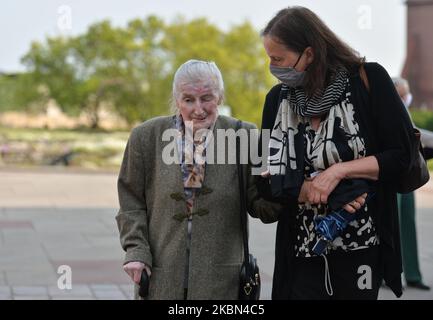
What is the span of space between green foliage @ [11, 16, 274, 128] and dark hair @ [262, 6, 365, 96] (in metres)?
31.4

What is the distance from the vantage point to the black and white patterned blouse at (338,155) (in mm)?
3033

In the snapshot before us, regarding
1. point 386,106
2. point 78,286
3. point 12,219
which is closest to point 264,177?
point 386,106

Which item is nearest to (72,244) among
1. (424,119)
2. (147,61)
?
(147,61)

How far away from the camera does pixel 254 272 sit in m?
3.32

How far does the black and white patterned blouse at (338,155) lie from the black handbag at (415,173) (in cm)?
17

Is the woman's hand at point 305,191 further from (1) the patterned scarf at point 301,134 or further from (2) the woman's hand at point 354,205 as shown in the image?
(2) the woman's hand at point 354,205

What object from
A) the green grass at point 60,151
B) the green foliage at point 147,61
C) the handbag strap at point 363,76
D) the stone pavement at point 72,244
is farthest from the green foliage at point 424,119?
the handbag strap at point 363,76

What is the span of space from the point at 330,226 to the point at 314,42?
663 mm

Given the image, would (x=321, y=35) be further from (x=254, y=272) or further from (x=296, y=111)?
(x=254, y=272)

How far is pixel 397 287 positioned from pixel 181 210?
34.3 inches

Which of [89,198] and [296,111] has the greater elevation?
[296,111]

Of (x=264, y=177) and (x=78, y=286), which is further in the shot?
(x=78, y=286)

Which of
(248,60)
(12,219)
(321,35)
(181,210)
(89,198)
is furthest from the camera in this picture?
(248,60)

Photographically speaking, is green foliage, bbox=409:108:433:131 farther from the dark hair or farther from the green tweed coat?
the dark hair
